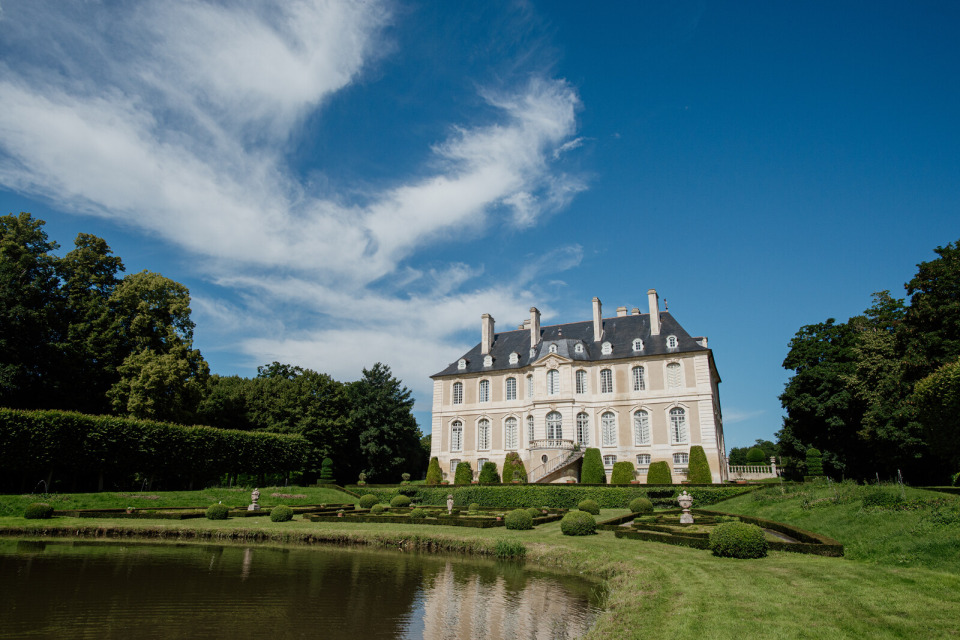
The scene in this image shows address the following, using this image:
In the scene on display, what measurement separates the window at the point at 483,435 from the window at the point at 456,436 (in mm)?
1376

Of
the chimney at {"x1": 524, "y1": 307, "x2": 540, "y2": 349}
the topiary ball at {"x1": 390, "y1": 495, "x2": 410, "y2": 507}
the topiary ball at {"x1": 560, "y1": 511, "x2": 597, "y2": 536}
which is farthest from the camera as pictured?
the chimney at {"x1": 524, "y1": 307, "x2": 540, "y2": 349}

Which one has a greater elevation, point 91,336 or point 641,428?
point 91,336

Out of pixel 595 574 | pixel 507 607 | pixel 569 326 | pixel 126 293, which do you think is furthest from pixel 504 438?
pixel 507 607

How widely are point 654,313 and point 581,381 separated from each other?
21.4 feet

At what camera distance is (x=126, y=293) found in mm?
31188

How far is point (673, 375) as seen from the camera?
35.2m

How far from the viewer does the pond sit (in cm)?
748

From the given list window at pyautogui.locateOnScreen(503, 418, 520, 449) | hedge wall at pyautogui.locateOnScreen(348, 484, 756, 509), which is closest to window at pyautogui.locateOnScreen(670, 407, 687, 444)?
hedge wall at pyautogui.locateOnScreen(348, 484, 756, 509)

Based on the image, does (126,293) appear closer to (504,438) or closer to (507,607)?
(504,438)

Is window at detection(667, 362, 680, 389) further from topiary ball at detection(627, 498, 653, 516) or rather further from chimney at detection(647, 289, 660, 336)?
topiary ball at detection(627, 498, 653, 516)

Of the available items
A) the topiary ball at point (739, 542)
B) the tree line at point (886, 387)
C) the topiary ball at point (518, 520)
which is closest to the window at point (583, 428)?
the tree line at point (886, 387)

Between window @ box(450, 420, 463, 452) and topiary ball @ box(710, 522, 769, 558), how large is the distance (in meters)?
29.1

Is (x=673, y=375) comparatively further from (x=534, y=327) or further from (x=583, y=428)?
(x=534, y=327)

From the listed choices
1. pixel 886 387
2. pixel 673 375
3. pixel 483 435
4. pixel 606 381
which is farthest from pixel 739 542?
pixel 483 435
